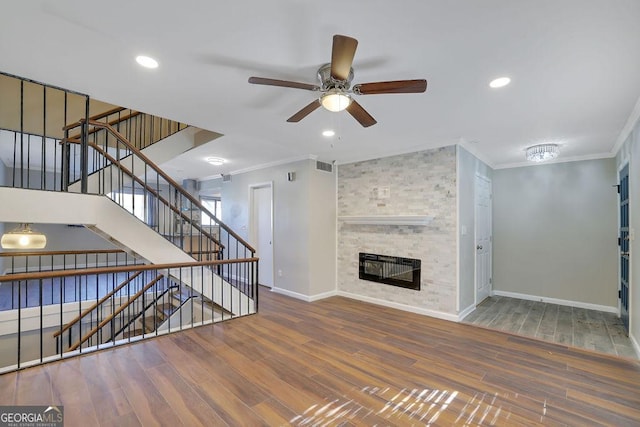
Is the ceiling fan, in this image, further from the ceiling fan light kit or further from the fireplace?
the fireplace

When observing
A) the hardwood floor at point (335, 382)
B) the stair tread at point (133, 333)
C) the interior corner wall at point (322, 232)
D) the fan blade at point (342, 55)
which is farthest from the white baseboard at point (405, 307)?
the stair tread at point (133, 333)

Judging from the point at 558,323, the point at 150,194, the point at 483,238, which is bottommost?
the point at 558,323

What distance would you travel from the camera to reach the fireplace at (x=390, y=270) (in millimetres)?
4340

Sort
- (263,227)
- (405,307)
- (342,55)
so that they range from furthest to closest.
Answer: (263,227) < (405,307) < (342,55)

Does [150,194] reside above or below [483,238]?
above

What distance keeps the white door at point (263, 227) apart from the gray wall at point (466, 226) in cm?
345

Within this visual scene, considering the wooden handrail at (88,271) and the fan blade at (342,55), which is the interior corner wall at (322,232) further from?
the fan blade at (342,55)

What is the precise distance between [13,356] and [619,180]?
9483 mm

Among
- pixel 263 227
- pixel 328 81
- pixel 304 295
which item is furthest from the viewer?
pixel 263 227

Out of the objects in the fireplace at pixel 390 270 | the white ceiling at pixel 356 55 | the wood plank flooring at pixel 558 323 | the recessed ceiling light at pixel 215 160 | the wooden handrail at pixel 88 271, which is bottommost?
the wood plank flooring at pixel 558 323

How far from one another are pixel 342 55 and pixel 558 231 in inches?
206

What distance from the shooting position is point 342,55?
1685 mm

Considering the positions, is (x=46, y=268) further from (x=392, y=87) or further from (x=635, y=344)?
(x=635, y=344)

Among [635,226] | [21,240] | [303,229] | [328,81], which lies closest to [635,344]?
[635,226]
